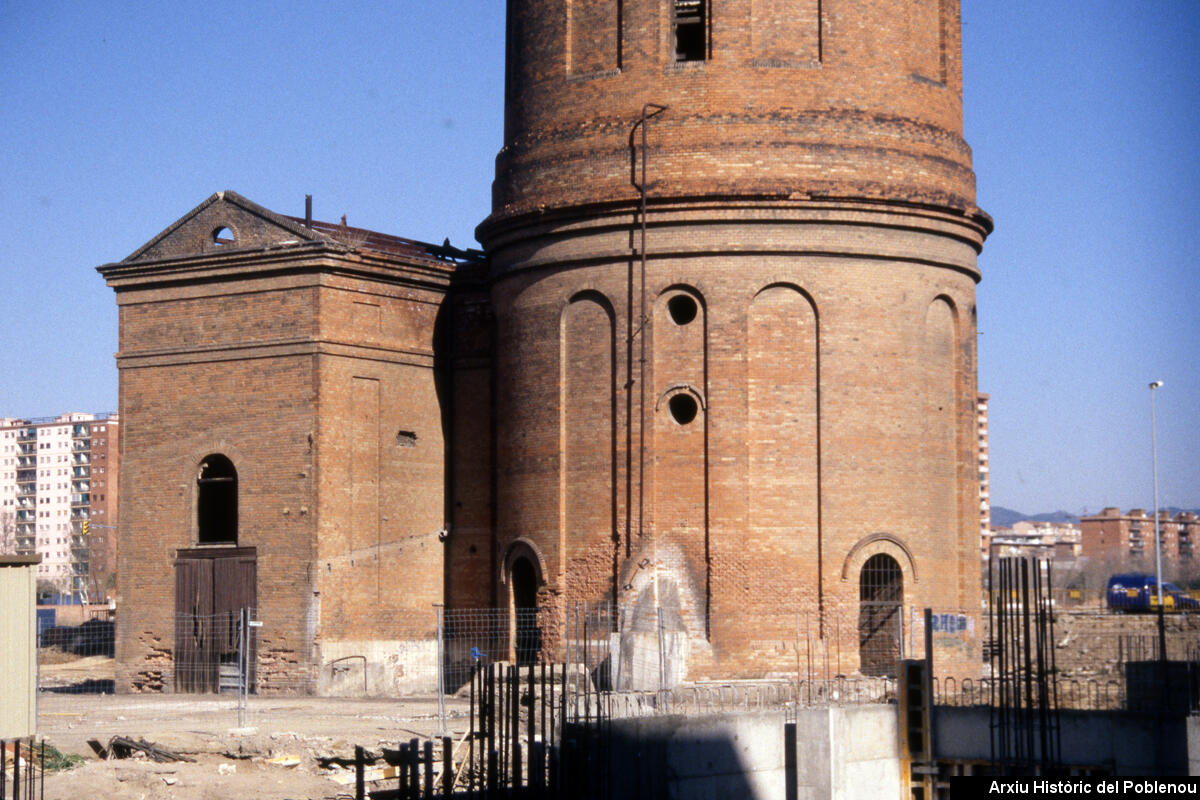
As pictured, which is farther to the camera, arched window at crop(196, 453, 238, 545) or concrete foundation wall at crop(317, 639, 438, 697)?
arched window at crop(196, 453, 238, 545)

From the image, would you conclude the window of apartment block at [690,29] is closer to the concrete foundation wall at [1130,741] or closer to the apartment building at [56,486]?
the concrete foundation wall at [1130,741]

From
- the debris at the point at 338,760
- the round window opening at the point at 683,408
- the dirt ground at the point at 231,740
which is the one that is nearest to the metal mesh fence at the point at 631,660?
the dirt ground at the point at 231,740

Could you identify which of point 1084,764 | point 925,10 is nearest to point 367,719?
point 1084,764

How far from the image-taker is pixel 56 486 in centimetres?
13212

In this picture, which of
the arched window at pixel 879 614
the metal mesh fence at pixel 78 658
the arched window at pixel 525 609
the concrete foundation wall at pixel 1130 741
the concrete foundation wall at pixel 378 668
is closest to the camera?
the concrete foundation wall at pixel 1130 741

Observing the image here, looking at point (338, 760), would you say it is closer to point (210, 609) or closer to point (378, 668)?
point (378, 668)

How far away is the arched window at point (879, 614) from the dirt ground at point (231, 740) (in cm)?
653

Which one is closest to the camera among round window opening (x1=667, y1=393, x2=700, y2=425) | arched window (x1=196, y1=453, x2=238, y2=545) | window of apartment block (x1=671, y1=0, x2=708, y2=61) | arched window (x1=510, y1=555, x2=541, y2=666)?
round window opening (x1=667, y1=393, x2=700, y2=425)

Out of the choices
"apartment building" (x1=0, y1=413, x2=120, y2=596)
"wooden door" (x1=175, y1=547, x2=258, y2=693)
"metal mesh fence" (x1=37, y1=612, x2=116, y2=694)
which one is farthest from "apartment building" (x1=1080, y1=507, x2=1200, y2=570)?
"wooden door" (x1=175, y1=547, x2=258, y2=693)

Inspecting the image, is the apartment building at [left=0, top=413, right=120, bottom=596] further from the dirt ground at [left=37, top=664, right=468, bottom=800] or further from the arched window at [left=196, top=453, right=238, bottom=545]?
the dirt ground at [left=37, top=664, right=468, bottom=800]

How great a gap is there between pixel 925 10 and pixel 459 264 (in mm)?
9485

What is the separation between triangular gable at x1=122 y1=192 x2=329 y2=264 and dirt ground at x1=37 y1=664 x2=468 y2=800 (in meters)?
8.07

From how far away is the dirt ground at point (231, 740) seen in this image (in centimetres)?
1952

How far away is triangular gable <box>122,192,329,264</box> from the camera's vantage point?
29609 mm
